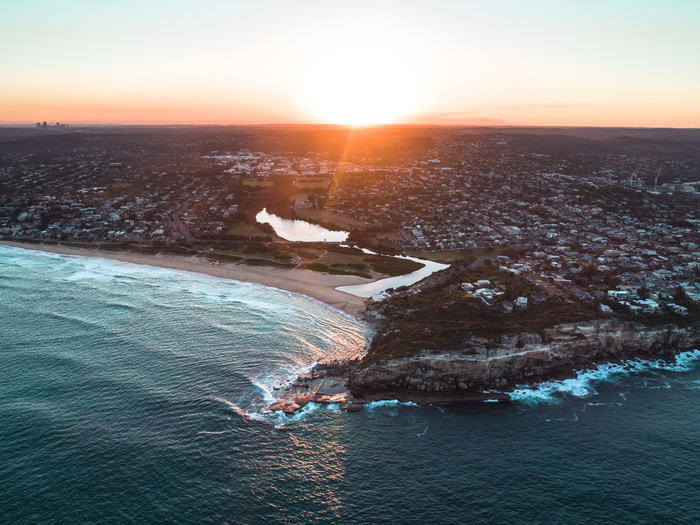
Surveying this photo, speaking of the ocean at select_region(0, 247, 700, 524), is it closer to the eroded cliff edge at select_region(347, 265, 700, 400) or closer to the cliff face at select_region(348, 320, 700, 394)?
the cliff face at select_region(348, 320, 700, 394)

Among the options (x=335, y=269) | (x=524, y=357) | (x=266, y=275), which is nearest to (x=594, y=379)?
(x=524, y=357)

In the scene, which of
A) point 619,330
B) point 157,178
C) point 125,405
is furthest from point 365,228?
point 157,178

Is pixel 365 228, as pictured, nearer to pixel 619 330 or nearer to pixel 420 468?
pixel 619 330

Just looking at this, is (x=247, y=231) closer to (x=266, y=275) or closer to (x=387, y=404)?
(x=266, y=275)

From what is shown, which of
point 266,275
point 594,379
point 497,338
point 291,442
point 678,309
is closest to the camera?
point 291,442

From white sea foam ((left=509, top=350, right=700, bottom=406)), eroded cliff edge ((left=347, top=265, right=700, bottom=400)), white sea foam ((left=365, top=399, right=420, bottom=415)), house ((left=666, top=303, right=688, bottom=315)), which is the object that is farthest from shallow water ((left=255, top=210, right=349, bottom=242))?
house ((left=666, top=303, right=688, bottom=315))
